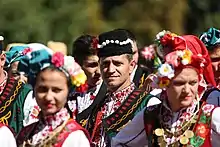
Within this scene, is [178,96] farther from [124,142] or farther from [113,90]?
[113,90]

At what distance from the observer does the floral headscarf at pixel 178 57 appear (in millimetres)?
6605

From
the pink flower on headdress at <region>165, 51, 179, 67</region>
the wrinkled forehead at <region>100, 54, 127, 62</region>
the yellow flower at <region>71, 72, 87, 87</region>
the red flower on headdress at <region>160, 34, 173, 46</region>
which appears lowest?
the yellow flower at <region>71, 72, 87, 87</region>

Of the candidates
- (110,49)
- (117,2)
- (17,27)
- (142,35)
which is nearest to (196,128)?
(110,49)

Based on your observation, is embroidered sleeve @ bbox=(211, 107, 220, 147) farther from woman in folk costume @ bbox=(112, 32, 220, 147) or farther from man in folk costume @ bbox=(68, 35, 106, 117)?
man in folk costume @ bbox=(68, 35, 106, 117)

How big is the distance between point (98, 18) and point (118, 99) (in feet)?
47.7

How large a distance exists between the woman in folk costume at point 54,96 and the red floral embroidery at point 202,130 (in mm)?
698

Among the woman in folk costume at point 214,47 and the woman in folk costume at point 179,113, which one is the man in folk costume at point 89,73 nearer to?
the woman in folk costume at point 214,47

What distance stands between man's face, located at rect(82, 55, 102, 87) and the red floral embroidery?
1.97 metres

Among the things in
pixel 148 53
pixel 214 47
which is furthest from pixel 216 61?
pixel 148 53

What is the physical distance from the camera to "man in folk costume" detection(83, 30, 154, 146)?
7.65 meters

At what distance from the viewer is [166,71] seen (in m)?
6.59

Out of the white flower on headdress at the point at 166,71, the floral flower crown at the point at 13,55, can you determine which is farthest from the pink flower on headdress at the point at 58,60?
the floral flower crown at the point at 13,55

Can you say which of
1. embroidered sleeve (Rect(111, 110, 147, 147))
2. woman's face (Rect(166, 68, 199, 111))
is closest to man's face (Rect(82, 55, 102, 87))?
embroidered sleeve (Rect(111, 110, 147, 147))

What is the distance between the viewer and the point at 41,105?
6457 millimetres
